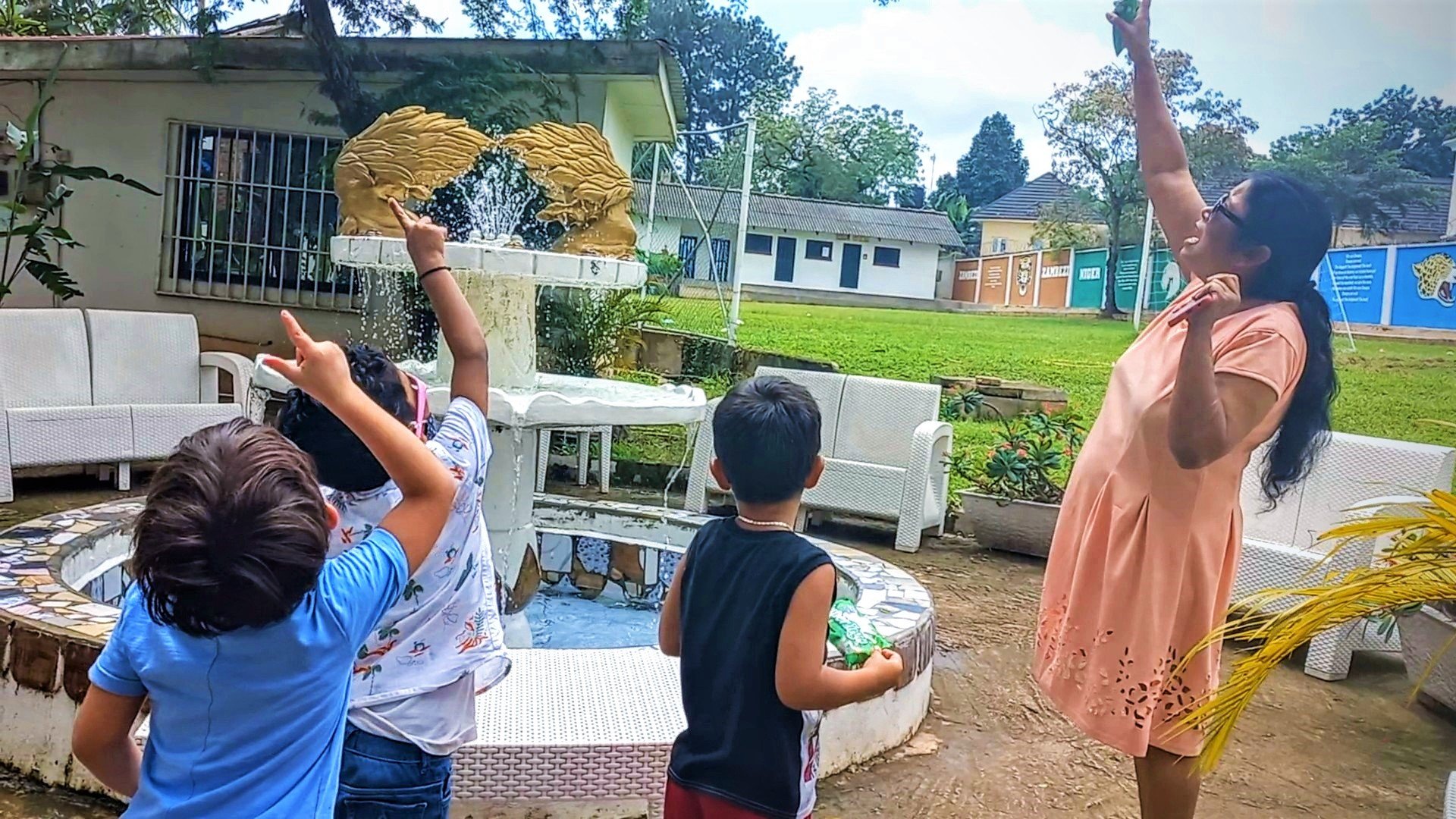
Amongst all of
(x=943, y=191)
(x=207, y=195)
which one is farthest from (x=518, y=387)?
(x=943, y=191)

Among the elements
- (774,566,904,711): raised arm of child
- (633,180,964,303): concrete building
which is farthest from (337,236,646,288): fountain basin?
(633,180,964,303): concrete building

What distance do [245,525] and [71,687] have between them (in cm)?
188

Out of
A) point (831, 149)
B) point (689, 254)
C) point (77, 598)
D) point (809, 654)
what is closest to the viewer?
point (809, 654)

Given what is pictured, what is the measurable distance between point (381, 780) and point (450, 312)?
27.5 inches

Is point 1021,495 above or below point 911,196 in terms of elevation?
below

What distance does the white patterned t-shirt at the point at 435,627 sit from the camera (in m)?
1.59

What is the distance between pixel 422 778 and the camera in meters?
1.66

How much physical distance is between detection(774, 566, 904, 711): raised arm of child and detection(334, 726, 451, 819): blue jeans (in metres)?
0.55

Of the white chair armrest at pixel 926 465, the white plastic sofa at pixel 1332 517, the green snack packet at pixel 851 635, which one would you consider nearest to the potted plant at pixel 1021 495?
the white chair armrest at pixel 926 465

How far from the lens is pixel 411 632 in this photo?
1639 mm

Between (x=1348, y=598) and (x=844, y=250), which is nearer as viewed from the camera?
(x=1348, y=598)

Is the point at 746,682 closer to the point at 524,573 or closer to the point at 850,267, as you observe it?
the point at 524,573

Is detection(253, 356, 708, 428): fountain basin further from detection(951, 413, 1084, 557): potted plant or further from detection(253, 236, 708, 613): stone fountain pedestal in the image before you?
detection(951, 413, 1084, 557): potted plant

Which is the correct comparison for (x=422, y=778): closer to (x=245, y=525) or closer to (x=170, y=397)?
(x=245, y=525)
